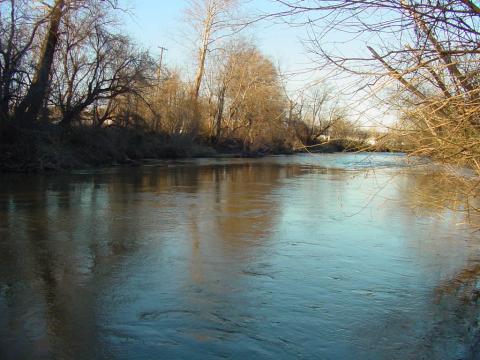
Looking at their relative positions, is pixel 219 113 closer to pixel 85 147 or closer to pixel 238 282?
pixel 85 147

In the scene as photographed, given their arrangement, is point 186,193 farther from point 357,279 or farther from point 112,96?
point 112,96

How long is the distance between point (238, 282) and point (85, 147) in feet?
81.3

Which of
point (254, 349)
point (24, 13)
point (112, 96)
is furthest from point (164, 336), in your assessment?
point (112, 96)

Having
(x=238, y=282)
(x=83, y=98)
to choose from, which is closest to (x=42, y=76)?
(x=83, y=98)

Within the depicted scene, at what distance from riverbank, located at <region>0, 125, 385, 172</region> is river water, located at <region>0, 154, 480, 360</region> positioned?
1.95 m

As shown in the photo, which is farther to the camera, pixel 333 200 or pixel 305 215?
pixel 333 200

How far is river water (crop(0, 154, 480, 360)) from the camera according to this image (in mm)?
4766

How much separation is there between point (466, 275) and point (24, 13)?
23.0m

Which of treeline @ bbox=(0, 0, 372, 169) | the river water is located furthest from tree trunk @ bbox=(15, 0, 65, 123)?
the river water

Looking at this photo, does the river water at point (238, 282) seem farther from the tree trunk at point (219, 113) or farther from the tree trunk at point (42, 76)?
the tree trunk at point (219, 113)

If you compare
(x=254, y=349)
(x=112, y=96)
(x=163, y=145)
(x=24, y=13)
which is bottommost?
(x=254, y=349)

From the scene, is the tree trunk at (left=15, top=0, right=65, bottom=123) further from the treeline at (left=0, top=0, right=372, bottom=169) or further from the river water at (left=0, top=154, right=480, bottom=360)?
the river water at (left=0, top=154, right=480, bottom=360)

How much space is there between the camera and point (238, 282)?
661 centimetres

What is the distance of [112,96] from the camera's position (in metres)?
30.9
